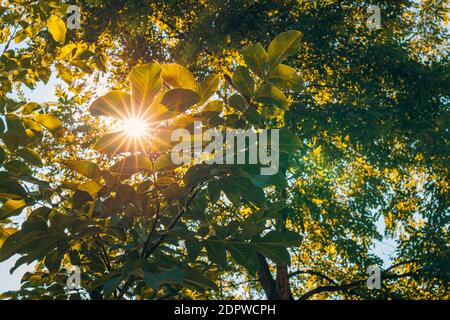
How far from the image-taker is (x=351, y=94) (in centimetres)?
1075

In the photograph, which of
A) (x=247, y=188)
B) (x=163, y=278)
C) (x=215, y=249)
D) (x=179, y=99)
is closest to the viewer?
(x=163, y=278)

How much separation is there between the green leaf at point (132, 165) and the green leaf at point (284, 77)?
1.48ft

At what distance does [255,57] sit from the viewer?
4.48 feet

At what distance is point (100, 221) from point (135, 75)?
2.19 ft

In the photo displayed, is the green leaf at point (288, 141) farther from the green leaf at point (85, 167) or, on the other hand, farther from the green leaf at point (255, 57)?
the green leaf at point (85, 167)

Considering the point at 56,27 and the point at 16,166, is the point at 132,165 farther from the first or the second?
the point at 56,27

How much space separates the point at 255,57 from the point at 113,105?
455 mm

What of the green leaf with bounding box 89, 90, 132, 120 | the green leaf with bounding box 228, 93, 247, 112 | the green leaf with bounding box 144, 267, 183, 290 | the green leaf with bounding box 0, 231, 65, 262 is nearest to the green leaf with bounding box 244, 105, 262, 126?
the green leaf with bounding box 228, 93, 247, 112

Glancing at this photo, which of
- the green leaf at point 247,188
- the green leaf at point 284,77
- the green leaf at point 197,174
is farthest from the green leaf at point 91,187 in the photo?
the green leaf at point 284,77

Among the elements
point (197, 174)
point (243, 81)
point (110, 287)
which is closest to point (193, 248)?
point (197, 174)

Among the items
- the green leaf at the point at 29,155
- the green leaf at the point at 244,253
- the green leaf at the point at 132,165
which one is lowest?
the green leaf at the point at 244,253

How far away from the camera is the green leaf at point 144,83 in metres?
1.19
